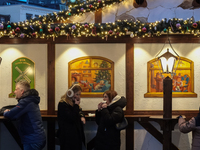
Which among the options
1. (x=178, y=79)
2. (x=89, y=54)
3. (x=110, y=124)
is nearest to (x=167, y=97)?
(x=110, y=124)

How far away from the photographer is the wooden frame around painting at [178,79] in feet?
23.3

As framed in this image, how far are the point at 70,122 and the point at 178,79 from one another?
3020mm

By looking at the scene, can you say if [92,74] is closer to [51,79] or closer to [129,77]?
[129,77]

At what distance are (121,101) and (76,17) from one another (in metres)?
2.76

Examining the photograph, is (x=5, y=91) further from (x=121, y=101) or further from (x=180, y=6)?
(x=180, y=6)

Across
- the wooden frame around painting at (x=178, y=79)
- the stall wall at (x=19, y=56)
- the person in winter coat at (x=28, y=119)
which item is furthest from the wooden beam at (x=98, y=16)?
the person in winter coat at (x=28, y=119)

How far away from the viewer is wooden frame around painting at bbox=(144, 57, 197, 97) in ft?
23.3

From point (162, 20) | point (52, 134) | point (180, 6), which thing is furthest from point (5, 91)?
point (180, 6)

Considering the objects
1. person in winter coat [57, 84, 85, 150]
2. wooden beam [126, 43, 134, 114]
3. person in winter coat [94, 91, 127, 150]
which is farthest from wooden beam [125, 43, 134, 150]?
person in winter coat [57, 84, 85, 150]

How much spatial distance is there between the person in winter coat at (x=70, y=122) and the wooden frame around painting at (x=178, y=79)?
87.7 inches

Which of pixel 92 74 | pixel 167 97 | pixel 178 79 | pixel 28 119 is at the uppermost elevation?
pixel 92 74

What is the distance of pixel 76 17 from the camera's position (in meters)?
7.26

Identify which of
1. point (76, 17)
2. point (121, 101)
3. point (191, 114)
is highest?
point (76, 17)

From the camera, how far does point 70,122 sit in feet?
17.8
